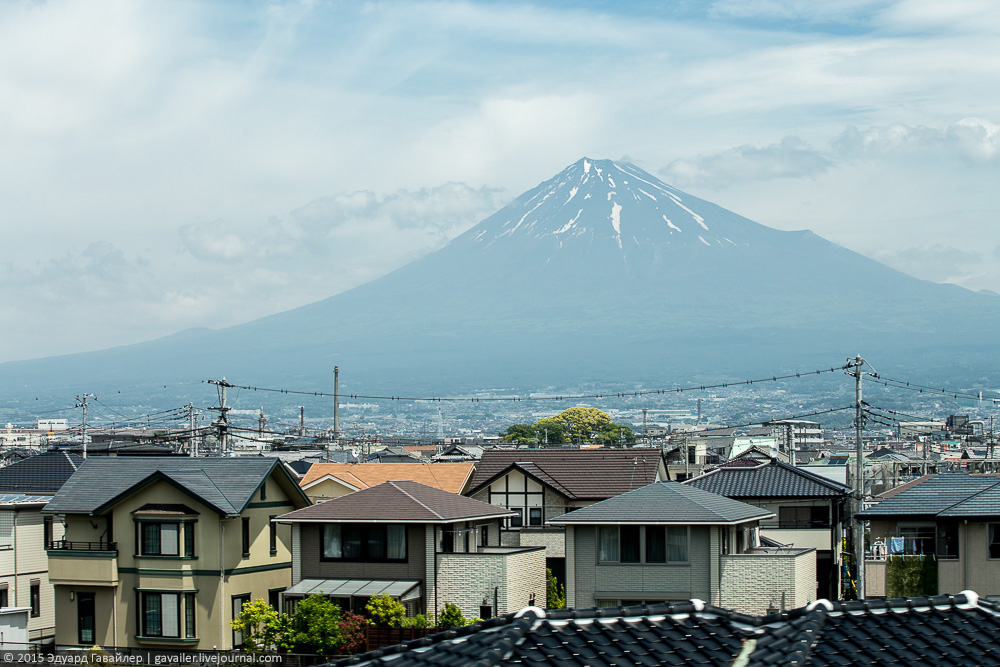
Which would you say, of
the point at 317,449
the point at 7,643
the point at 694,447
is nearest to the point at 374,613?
the point at 7,643

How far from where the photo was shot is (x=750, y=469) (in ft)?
115

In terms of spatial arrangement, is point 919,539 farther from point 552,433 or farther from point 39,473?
point 552,433

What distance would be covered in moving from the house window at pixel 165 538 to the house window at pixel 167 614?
3.09 ft

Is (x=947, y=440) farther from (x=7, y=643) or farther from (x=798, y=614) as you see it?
(x=798, y=614)

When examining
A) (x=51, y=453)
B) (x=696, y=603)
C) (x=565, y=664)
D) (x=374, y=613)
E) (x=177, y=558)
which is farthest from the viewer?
(x=51, y=453)

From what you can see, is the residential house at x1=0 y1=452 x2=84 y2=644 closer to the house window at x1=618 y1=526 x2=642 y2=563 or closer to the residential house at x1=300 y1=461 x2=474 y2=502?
the residential house at x1=300 y1=461 x2=474 y2=502

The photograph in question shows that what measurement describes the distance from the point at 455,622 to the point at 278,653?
3667 millimetres

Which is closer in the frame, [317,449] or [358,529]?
[358,529]

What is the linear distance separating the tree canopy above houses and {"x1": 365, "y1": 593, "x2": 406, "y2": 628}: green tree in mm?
77901

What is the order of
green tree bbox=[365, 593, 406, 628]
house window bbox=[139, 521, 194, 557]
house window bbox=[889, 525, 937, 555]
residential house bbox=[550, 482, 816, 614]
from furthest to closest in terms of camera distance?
house window bbox=[889, 525, 937, 555] < house window bbox=[139, 521, 194, 557] < residential house bbox=[550, 482, 816, 614] < green tree bbox=[365, 593, 406, 628]

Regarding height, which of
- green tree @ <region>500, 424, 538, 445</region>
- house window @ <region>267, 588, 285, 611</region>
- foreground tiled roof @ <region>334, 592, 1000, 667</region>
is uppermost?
foreground tiled roof @ <region>334, 592, 1000, 667</region>

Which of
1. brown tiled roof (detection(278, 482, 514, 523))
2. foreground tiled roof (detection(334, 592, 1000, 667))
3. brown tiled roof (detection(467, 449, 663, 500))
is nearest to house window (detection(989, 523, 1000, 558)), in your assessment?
brown tiled roof (detection(467, 449, 663, 500))

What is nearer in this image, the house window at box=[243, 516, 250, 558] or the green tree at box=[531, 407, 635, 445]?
the house window at box=[243, 516, 250, 558]

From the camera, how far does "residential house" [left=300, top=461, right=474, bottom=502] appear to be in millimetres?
37500
